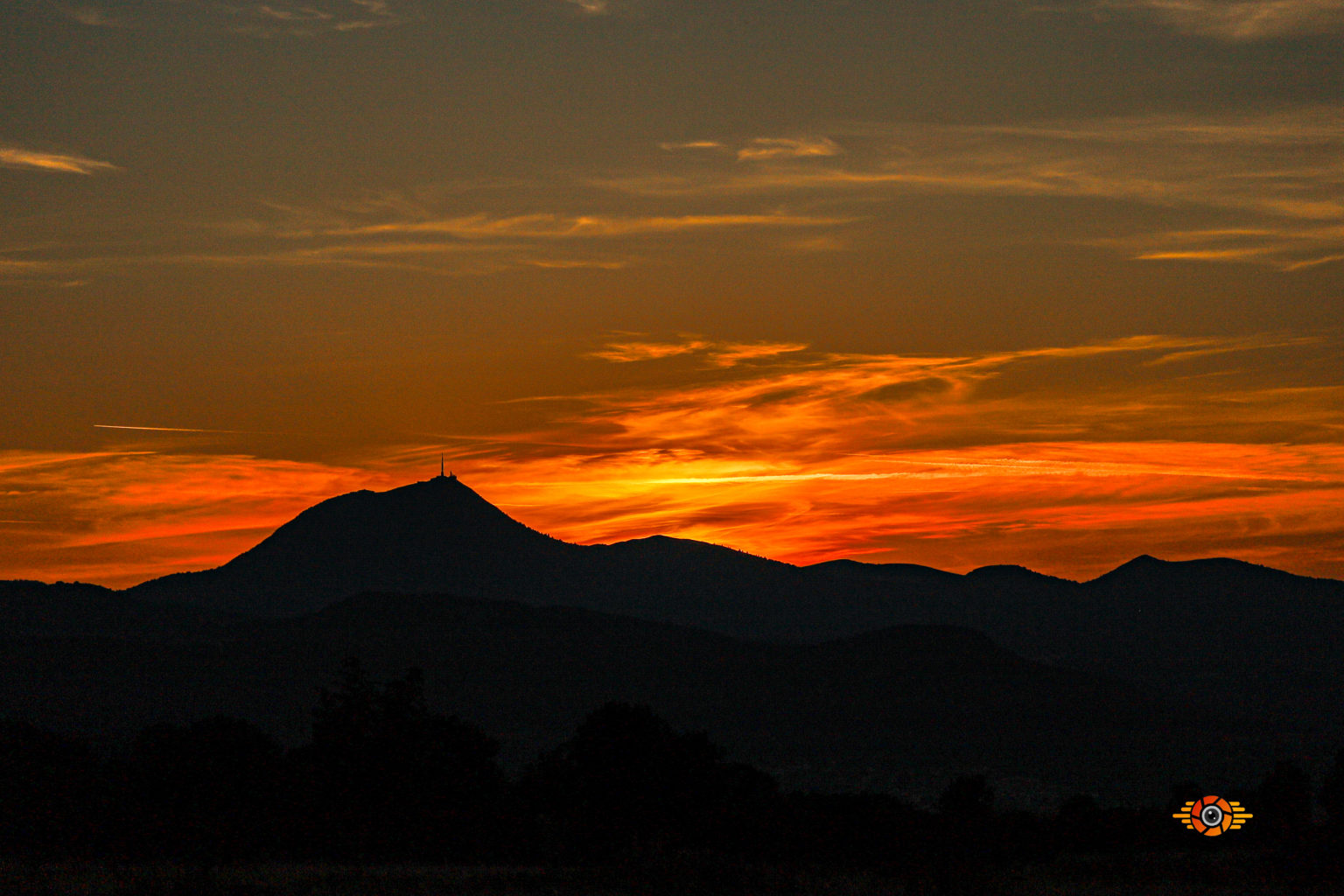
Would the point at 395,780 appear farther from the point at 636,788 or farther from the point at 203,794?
the point at 636,788

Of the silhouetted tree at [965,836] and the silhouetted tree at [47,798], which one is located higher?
the silhouetted tree at [47,798]

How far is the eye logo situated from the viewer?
49.7 m

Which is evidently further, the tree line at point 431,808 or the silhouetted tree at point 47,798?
the tree line at point 431,808

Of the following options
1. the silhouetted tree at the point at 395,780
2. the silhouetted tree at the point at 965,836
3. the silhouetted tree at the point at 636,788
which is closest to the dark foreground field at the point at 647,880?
the silhouetted tree at the point at 965,836

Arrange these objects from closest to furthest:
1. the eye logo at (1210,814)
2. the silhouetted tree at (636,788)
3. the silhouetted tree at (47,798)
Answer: the silhouetted tree at (47,798), the eye logo at (1210,814), the silhouetted tree at (636,788)

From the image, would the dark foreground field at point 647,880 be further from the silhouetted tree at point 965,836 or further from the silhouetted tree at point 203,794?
Result: the silhouetted tree at point 203,794

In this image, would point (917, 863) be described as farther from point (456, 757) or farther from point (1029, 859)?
point (456, 757)

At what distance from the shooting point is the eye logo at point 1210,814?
49672mm

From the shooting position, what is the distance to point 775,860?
49281 millimetres

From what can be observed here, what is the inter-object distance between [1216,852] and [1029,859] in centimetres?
671

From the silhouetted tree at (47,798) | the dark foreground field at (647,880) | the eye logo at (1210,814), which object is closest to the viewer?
the dark foreground field at (647,880)

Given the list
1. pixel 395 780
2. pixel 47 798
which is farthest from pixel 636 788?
pixel 47 798

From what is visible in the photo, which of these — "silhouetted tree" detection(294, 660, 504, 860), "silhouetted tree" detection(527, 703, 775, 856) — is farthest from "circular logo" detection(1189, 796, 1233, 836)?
"silhouetted tree" detection(294, 660, 504, 860)

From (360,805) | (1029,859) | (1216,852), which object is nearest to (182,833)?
(360,805)
